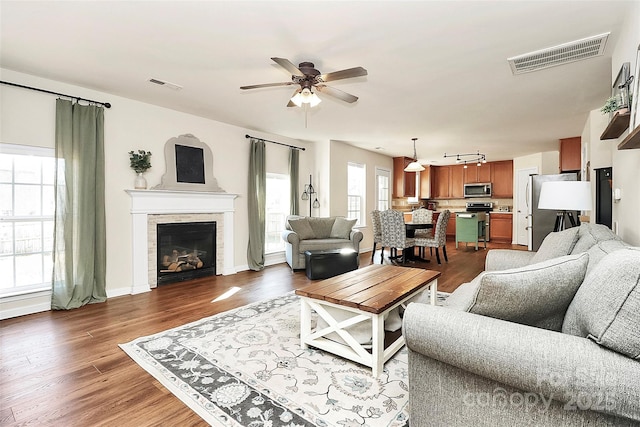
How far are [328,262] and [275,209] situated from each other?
197 cm

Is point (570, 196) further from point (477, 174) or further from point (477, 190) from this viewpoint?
point (477, 174)

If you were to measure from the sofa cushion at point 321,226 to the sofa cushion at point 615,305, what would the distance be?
4718 millimetres

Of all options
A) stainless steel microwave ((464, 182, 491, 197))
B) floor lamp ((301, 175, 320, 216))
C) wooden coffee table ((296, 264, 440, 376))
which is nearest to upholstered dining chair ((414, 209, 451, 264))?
floor lamp ((301, 175, 320, 216))

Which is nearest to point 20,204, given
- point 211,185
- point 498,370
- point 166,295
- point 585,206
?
point 166,295

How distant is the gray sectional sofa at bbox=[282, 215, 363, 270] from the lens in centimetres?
516

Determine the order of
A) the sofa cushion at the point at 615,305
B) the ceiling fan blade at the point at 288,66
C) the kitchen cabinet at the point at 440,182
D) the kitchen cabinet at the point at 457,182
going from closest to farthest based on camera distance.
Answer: the sofa cushion at the point at 615,305, the ceiling fan blade at the point at 288,66, the kitchen cabinet at the point at 457,182, the kitchen cabinet at the point at 440,182

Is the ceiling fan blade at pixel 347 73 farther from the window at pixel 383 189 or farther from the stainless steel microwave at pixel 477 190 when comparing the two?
the stainless steel microwave at pixel 477 190

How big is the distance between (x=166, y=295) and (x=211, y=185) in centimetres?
181

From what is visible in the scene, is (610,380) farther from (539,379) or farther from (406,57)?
(406,57)

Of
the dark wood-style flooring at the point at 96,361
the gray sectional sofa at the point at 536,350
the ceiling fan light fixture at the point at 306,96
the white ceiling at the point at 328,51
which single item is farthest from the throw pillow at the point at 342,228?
the gray sectional sofa at the point at 536,350

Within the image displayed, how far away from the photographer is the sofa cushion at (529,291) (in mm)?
1227

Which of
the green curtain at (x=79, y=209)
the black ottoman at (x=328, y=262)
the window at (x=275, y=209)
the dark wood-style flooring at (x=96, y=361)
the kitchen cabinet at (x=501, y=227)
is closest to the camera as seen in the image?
the dark wood-style flooring at (x=96, y=361)

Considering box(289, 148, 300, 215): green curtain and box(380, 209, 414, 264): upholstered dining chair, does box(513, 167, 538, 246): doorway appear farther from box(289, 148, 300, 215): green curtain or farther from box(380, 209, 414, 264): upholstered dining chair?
box(289, 148, 300, 215): green curtain

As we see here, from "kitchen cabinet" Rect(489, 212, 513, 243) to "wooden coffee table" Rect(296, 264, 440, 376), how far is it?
24.8ft
